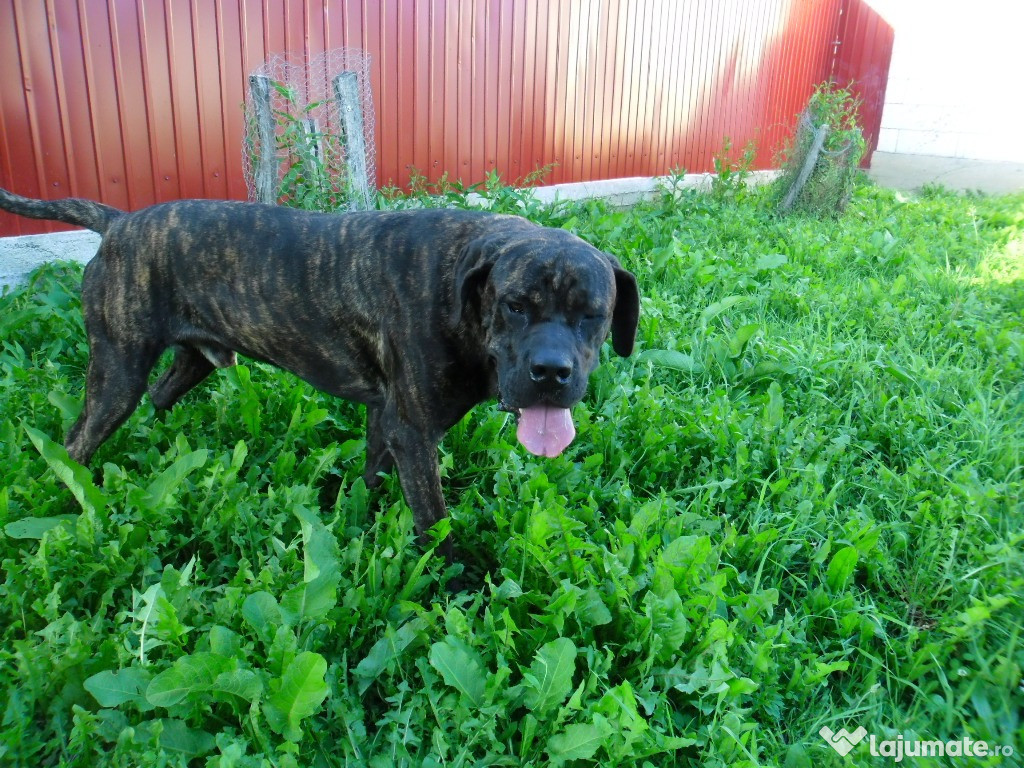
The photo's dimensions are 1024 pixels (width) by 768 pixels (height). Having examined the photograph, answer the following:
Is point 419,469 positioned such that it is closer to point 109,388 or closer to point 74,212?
point 109,388

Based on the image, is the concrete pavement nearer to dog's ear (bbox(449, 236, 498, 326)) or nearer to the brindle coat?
the brindle coat

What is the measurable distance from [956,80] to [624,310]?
1255 cm

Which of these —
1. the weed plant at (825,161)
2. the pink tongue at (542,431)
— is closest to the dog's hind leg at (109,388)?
the pink tongue at (542,431)

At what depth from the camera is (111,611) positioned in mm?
2137

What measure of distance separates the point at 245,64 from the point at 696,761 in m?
5.07

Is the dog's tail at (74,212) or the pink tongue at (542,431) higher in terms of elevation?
the dog's tail at (74,212)

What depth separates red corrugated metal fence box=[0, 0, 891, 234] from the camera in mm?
4289

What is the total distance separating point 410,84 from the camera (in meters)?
6.16

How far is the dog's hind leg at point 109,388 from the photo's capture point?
2.66 meters

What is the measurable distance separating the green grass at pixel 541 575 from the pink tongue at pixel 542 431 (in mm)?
210
